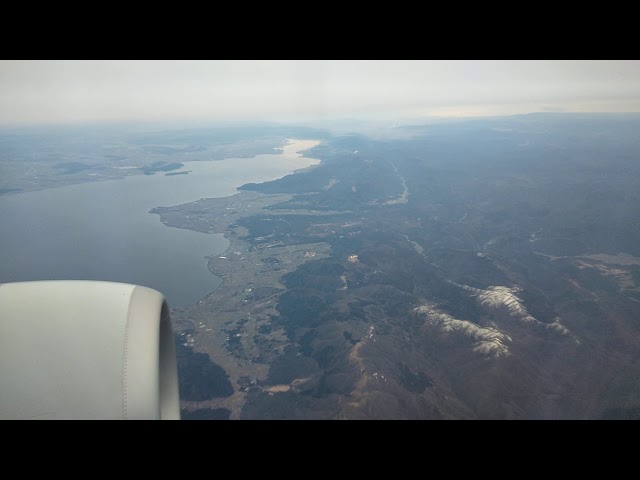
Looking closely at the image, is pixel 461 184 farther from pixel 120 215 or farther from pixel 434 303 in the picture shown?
pixel 120 215

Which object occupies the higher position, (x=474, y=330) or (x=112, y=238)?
(x=112, y=238)

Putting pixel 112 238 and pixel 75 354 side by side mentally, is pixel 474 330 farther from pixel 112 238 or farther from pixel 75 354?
pixel 112 238

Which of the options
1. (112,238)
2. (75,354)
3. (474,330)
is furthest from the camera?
(112,238)

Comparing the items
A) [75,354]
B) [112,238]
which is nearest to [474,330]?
[75,354]

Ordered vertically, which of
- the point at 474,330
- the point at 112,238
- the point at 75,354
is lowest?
the point at 474,330

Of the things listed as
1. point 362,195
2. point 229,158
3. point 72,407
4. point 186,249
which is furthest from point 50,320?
point 229,158

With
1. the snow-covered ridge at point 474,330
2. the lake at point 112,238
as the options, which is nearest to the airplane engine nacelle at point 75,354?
the snow-covered ridge at point 474,330

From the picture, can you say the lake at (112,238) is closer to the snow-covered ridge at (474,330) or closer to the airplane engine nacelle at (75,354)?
the snow-covered ridge at (474,330)
